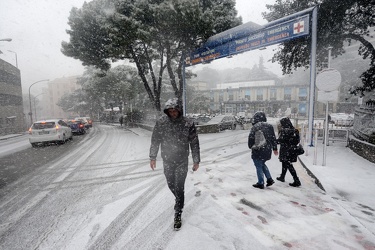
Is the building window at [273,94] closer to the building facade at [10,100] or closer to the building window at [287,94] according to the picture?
the building window at [287,94]

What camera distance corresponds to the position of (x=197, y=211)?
3.83m

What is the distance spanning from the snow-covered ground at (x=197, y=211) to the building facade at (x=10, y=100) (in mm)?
30328

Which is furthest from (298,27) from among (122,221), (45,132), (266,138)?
(45,132)

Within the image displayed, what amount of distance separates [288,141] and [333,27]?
941cm

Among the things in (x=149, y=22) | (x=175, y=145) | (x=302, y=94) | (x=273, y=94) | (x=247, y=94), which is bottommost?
(x=175, y=145)

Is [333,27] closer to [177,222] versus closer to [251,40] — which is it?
[251,40]

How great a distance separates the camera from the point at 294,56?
1355 cm

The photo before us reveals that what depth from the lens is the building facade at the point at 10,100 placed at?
99.8ft

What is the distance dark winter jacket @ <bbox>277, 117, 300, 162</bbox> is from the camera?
4816 millimetres

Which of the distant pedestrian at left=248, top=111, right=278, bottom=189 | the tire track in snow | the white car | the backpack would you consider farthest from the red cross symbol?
the white car

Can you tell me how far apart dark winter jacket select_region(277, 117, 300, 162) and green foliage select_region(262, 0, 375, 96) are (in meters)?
7.43

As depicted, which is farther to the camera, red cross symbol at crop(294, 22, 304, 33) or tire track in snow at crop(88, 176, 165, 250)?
red cross symbol at crop(294, 22, 304, 33)

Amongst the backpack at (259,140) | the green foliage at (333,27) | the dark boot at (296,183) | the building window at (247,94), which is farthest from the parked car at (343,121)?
the building window at (247,94)

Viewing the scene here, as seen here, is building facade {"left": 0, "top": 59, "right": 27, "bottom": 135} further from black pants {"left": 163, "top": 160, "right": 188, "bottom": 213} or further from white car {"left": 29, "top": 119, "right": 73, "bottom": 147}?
black pants {"left": 163, "top": 160, "right": 188, "bottom": 213}
